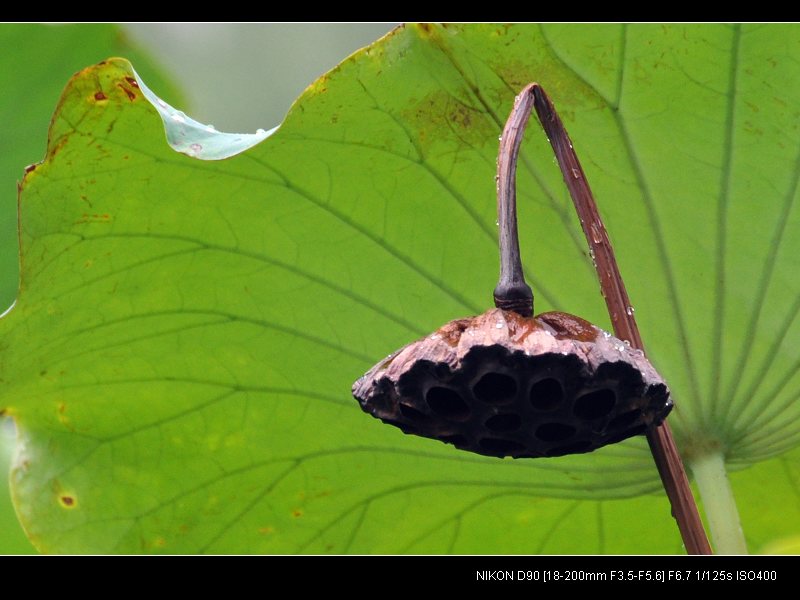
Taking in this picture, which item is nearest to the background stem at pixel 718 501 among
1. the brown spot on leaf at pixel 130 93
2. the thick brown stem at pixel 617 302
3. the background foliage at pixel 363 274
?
the background foliage at pixel 363 274

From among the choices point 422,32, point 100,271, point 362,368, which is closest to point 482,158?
point 422,32

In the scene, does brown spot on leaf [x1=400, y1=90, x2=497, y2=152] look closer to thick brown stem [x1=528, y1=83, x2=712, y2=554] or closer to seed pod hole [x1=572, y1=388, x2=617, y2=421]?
thick brown stem [x1=528, y1=83, x2=712, y2=554]

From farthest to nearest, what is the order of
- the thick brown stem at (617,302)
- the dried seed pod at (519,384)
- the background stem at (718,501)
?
the background stem at (718,501) < the thick brown stem at (617,302) < the dried seed pod at (519,384)

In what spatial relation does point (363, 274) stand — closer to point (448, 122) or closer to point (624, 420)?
point (448, 122)

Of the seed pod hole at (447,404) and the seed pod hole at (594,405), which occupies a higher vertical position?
the seed pod hole at (594,405)

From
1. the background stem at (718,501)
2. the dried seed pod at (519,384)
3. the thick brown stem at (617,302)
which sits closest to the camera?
the dried seed pod at (519,384)

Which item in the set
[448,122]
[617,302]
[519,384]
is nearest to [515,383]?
[519,384]

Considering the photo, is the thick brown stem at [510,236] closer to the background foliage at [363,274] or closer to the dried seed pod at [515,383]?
the dried seed pod at [515,383]
